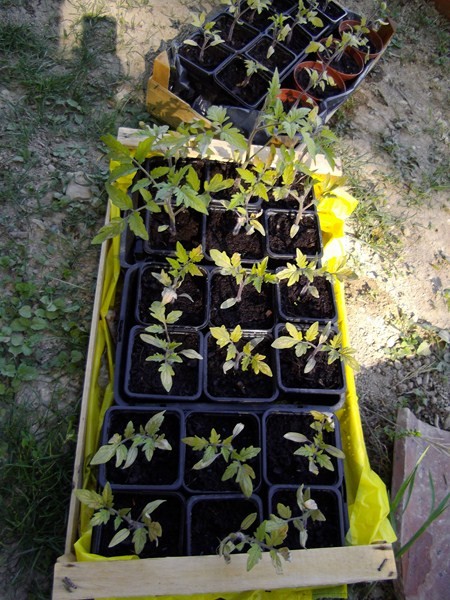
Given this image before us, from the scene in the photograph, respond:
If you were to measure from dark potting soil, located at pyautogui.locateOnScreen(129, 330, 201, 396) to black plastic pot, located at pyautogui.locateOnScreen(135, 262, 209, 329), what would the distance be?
0.07 metres

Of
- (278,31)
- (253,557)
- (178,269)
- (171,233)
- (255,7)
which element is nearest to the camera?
(253,557)

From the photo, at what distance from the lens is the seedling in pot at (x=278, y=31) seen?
242cm

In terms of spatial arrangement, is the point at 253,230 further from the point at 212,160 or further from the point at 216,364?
the point at 216,364

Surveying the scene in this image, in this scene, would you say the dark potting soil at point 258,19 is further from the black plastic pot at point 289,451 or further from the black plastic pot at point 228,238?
the black plastic pot at point 289,451

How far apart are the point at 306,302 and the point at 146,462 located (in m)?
0.84

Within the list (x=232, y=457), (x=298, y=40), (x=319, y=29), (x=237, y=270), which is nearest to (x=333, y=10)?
(x=319, y=29)

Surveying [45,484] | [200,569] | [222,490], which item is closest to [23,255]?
[45,484]

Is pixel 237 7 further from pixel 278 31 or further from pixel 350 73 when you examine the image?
pixel 350 73

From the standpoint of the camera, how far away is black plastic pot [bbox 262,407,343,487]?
1.66 m

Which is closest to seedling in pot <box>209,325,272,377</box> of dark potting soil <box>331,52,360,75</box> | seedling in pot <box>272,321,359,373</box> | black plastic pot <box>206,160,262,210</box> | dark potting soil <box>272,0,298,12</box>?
seedling in pot <box>272,321,359,373</box>

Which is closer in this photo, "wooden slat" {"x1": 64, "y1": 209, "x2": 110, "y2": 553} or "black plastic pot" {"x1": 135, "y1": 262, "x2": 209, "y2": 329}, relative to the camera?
"wooden slat" {"x1": 64, "y1": 209, "x2": 110, "y2": 553}

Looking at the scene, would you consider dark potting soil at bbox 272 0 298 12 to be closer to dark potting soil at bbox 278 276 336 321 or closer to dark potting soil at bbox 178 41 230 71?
dark potting soil at bbox 178 41 230 71

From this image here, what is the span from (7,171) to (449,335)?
224 cm

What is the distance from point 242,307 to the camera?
1.91 m
